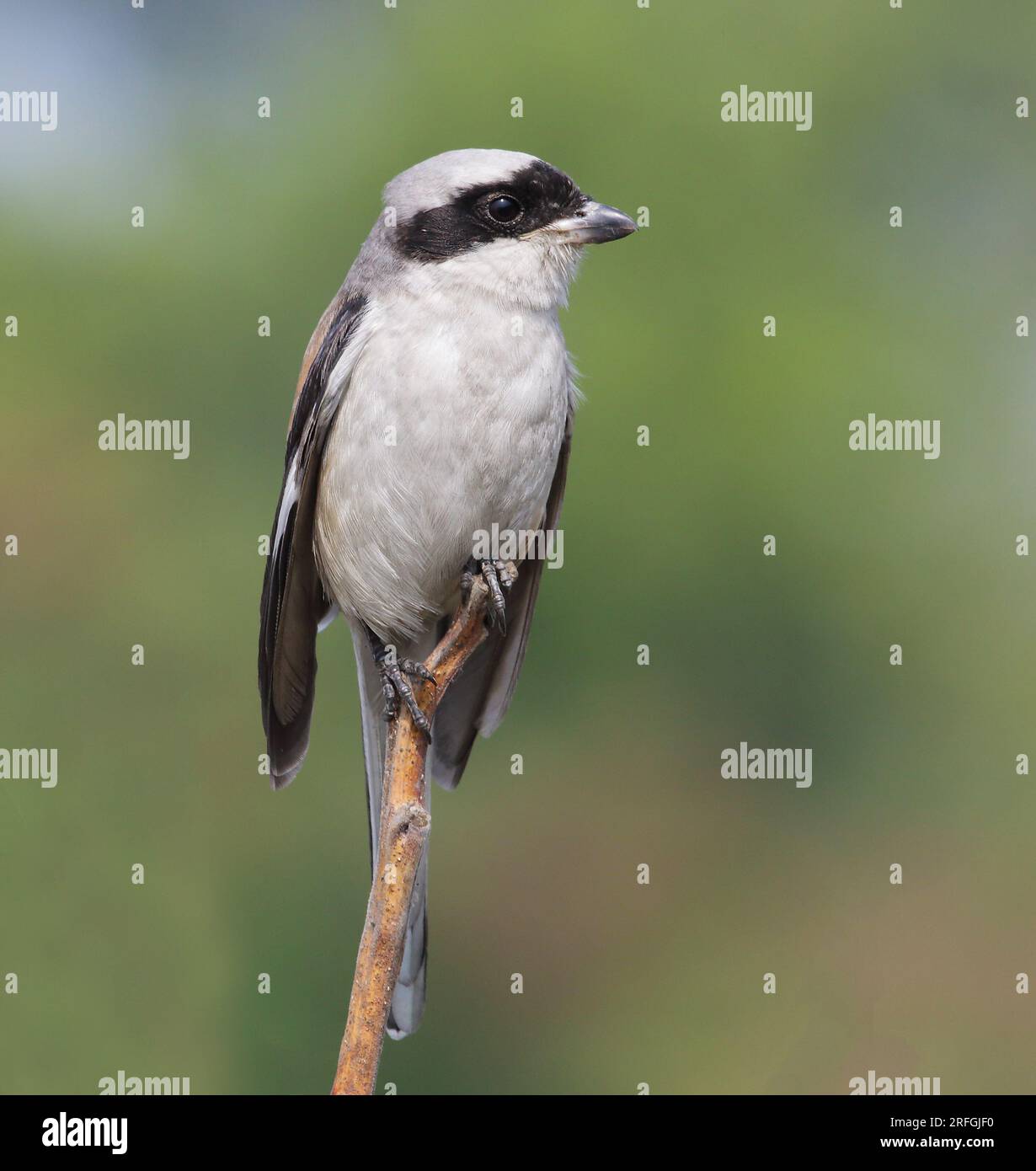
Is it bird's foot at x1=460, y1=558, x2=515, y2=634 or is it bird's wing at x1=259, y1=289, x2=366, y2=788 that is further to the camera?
bird's wing at x1=259, y1=289, x2=366, y2=788

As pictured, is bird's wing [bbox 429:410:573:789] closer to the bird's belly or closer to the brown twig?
the bird's belly

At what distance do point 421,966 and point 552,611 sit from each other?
3977mm

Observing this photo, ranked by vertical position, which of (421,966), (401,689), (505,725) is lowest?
(505,725)

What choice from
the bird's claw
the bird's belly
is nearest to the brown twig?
the bird's claw

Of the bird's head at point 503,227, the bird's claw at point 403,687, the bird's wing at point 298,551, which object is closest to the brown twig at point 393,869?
the bird's claw at point 403,687

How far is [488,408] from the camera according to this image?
2945 millimetres

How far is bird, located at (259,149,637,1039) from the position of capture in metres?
2.96

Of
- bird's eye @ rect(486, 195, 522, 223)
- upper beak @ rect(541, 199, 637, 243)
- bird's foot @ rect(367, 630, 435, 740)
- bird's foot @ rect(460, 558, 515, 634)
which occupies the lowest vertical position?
bird's foot @ rect(367, 630, 435, 740)

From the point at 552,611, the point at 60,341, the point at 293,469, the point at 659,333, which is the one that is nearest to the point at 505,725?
the point at 552,611

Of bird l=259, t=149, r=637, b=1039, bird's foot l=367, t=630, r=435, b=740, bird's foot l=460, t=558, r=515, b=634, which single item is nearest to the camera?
bird's foot l=367, t=630, r=435, b=740

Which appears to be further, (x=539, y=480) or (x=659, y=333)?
(x=659, y=333)

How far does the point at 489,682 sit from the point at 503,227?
1158 mm

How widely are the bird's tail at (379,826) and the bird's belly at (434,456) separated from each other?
0.75 feet

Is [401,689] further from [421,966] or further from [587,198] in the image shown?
[587,198]
